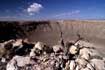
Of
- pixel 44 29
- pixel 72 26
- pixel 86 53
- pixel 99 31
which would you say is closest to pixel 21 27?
pixel 44 29

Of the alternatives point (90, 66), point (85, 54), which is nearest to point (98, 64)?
point (90, 66)

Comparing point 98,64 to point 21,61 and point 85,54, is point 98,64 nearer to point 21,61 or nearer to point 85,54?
point 85,54

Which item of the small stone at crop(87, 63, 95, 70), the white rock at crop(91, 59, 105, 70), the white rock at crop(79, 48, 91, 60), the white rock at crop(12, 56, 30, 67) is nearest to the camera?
the white rock at crop(12, 56, 30, 67)

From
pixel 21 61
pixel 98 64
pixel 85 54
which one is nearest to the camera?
pixel 21 61

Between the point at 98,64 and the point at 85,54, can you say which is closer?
the point at 98,64

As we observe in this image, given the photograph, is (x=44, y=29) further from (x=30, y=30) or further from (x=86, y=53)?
(x=86, y=53)

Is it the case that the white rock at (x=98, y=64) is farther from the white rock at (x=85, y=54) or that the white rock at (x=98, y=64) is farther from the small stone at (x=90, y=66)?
the white rock at (x=85, y=54)

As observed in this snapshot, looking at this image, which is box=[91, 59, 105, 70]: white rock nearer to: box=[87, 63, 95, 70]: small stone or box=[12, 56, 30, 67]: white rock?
box=[87, 63, 95, 70]: small stone

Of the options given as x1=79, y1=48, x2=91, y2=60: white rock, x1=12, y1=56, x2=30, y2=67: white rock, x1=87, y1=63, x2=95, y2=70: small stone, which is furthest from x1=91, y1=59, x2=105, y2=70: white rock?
x1=12, y1=56, x2=30, y2=67: white rock

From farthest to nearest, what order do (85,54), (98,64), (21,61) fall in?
1. (85,54)
2. (98,64)
3. (21,61)

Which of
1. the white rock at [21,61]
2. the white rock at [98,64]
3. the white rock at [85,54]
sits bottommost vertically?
the white rock at [98,64]

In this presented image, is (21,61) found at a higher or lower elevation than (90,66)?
higher

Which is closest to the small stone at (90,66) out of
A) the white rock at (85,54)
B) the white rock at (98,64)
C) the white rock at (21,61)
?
the white rock at (98,64)

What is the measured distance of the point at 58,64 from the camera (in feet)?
62.7
